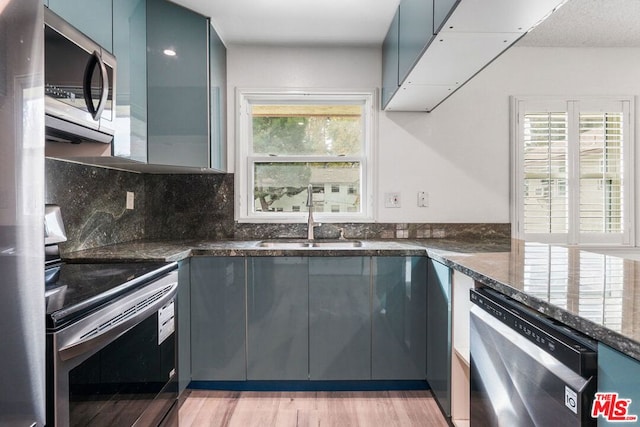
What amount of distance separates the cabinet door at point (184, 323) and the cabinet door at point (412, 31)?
1.53 metres

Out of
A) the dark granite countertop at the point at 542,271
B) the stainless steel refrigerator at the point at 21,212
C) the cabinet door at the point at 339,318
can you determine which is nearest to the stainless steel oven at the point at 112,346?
the stainless steel refrigerator at the point at 21,212

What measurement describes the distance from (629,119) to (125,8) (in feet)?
10.6

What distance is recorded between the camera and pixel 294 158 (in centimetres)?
265

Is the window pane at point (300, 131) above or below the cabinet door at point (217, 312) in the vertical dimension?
above

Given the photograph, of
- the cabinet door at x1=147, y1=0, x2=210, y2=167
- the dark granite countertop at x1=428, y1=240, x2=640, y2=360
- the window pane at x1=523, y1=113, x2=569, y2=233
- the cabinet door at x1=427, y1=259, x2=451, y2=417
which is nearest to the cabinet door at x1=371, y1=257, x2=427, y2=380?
the cabinet door at x1=427, y1=259, x2=451, y2=417

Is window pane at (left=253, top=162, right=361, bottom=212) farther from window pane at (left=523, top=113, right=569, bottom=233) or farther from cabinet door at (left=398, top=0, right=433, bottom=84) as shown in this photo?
window pane at (left=523, top=113, right=569, bottom=233)

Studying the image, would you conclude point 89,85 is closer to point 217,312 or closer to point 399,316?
point 217,312

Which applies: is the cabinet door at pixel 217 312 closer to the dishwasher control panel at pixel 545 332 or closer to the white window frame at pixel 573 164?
the dishwasher control panel at pixel 545 332

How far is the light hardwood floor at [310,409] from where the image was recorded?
6.02 feet

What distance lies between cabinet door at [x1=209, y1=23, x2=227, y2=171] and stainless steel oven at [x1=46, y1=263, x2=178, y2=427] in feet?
3.15

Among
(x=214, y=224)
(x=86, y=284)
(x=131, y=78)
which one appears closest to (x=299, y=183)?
(x=214, y=224)

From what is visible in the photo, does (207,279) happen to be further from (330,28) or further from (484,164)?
(484,164)

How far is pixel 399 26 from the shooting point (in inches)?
78.9

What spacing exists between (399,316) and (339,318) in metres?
0.33
